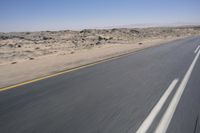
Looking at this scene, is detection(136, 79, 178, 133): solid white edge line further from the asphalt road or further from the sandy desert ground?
the sandy desert ground

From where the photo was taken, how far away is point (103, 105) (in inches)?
211

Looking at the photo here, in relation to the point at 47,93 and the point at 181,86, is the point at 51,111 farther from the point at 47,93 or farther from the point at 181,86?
the point at 181,86

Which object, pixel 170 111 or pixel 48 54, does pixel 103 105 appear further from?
pixel 48 54

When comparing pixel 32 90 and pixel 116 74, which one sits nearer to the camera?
pixel 32 90

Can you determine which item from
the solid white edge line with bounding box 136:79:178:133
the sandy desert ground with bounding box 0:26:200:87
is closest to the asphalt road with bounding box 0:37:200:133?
the solid white edge line with bounding box 136:79:178:133

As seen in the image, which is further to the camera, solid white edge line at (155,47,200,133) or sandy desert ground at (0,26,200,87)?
sandy desert ground at (0,26,200,87)

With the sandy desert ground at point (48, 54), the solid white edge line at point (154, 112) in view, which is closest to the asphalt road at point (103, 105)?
the solid white edge line at point (154, 112)

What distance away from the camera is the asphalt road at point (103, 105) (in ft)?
13.8

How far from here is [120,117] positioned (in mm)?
4633

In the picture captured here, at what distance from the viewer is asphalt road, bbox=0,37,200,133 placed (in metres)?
4.20

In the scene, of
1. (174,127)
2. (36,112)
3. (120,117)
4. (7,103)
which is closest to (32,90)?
(7,103)

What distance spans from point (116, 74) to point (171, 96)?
11.2 feet

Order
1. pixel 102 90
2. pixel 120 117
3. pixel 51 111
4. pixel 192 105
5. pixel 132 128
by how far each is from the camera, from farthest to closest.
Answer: pixel 102 90
pixel 192 105
pixel 51 111
pixel 120 117
pixel 132 128

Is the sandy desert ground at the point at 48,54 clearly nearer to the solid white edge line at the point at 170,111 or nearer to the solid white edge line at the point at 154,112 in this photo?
the solid white edge line at the point at 154,112
